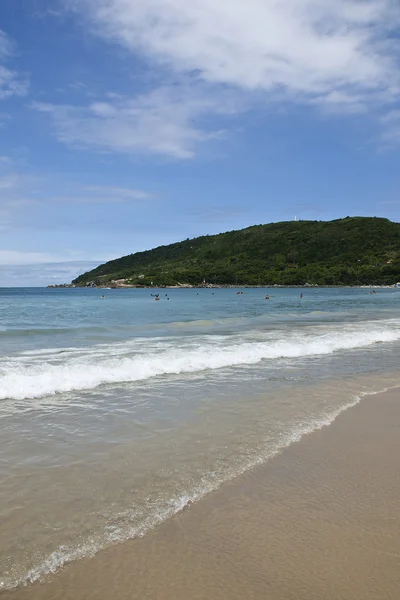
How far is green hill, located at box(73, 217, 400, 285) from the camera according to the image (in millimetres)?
146750

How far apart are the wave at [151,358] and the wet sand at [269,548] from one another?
5805 mm

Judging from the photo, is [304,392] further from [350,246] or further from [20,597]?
[350,246]

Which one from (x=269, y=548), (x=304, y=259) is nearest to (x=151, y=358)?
(x=269, y=548)

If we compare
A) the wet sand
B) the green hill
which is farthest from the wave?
the green hill

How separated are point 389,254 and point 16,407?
532 feet

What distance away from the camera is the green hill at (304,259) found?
147 metres

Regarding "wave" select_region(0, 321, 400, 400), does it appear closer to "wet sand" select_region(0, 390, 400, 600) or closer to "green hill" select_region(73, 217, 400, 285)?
"wet sand" select_region(0, 390, 400, 600)

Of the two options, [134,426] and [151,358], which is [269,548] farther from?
[151,358]

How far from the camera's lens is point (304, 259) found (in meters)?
167

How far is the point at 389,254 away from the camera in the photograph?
154625 millimetres

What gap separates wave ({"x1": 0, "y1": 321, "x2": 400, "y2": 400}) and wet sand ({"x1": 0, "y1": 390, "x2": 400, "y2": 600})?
19.0 ft

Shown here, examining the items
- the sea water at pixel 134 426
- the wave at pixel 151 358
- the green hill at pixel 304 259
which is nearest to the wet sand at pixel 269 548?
the sea water at pixel 134 426

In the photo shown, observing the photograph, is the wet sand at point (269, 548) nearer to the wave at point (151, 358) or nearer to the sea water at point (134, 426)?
the sea water at point (134, 426)

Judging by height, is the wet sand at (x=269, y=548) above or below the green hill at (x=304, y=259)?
below
